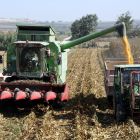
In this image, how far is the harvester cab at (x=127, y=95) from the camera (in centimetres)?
747

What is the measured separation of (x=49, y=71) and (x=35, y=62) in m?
0.83

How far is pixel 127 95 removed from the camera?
8258mm

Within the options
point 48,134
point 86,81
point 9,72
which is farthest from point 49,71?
point 86,81

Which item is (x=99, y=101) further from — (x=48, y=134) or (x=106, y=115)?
(x=48, y=134)

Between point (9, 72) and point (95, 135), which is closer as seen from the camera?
point (95, 135)

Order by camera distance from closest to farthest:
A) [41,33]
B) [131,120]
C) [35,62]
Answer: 1. [131,120]
2. [35,62]
3. [41,33]

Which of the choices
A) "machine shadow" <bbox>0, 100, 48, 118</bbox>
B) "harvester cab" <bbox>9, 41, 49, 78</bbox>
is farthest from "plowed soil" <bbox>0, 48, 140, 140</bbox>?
"harvester cab" <bbox>9, 41, 49, 78</bbox>

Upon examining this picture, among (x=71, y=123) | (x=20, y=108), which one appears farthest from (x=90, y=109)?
(x=20, y=108)

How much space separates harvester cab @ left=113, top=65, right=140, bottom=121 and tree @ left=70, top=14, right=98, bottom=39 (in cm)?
5498

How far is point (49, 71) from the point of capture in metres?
10.4

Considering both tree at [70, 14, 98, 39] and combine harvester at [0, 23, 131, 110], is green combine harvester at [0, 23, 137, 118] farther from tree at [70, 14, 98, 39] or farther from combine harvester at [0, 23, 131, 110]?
tree at [70, 14, 98, 39]

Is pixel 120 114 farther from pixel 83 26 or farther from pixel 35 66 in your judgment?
pixel 83 26

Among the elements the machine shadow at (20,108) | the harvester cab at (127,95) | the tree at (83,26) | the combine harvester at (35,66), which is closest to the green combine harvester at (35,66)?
the combine harvester at (35,66)

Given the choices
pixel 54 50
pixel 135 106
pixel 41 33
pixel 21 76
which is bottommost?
pixel 135 106
